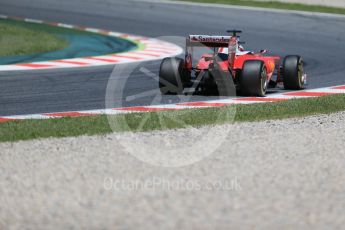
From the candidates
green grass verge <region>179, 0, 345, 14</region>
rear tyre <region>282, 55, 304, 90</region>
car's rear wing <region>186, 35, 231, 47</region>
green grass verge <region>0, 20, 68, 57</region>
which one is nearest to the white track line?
rear tyre <region>282, 55, 304, 90</region>

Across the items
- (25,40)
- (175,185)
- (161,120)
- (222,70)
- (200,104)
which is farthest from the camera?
(25,40)

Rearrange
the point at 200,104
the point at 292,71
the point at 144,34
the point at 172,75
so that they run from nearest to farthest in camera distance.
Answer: the point at 200,104 → the point at 172,75 → the point at 292,71 → the point at 144,34

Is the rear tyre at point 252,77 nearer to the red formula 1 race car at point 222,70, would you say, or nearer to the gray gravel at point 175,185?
the red formula 1 race car at point 222,70

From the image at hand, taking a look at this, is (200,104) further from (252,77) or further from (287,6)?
(287,6)

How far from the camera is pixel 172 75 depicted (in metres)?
15.4

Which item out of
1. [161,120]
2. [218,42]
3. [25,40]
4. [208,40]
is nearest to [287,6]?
[25,40]

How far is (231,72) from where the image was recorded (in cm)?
1530

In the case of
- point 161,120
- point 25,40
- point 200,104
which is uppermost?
point 161,120

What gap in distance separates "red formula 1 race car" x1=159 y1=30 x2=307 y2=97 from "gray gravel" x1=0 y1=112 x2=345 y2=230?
388cm

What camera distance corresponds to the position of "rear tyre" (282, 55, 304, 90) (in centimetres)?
1609

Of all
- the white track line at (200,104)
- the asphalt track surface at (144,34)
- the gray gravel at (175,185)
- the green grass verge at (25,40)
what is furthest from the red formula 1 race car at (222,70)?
the green grass verge at (25,40)

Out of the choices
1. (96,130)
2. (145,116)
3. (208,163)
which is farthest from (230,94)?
(208,163)

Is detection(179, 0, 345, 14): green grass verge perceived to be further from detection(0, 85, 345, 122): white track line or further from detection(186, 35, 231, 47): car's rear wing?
detection(186, 35, 231, 47): car's rear wing

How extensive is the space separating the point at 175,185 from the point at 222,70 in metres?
6.57
